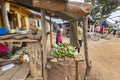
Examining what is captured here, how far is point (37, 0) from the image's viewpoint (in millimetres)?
3871

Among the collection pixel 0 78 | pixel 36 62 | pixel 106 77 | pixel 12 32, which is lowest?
pixel 106 77

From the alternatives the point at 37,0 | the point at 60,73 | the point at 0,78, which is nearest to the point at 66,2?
the point at 37,0

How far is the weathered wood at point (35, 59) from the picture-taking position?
4215mm

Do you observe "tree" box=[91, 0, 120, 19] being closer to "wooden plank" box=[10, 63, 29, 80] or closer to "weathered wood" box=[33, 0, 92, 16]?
"wooden plank" box=[10, 63, 29, 80]

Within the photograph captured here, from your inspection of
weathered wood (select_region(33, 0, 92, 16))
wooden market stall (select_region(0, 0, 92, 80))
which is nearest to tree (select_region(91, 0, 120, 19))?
wooden market stall (select_region(0, 0, 92, 80))

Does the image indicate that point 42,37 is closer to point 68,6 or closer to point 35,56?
point 35,56

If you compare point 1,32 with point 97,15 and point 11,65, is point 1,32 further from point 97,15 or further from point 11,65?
point 97,15

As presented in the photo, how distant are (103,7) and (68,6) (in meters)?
26.3

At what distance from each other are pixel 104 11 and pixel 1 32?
2626 centimetres

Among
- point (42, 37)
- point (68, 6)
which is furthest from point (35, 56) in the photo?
point (68, 6)

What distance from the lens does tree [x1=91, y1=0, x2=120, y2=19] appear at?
28.2 m

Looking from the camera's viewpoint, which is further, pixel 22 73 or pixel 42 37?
pixel 22 73

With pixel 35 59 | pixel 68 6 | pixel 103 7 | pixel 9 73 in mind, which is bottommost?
pixel 9 73

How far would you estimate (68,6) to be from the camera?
3.71 m
